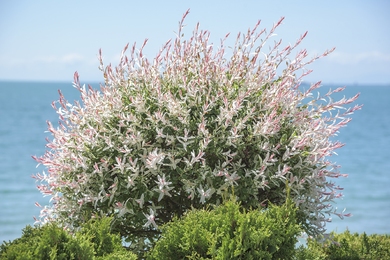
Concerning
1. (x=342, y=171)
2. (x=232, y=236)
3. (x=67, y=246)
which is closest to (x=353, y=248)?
(x=232, y=236)

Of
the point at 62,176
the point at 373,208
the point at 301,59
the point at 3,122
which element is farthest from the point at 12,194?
the point at 3,122

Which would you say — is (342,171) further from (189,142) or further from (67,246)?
(67,246)

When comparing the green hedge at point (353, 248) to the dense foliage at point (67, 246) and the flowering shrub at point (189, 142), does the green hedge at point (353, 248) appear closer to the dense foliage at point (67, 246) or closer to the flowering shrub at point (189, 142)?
the flowering shrub at point (189, 142)

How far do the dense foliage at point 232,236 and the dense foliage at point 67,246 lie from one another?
384 mm

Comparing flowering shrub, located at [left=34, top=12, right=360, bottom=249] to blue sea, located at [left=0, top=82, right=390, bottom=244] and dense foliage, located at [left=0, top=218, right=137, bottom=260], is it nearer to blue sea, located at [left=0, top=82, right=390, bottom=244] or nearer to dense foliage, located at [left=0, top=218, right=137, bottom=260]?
dense foliage, located at [left=0, top=218, right=137, bottom=260]

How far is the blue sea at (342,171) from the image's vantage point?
1670cm

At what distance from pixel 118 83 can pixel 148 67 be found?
0.35 meters

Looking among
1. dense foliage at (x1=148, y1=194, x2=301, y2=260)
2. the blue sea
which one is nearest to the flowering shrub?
dense foliage at (x1=148, y1=194, x2=301, y2=260)

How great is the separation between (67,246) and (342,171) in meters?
25.8

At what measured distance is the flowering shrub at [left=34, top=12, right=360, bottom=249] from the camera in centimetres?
470

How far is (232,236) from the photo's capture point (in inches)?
159

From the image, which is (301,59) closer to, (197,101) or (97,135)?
(197,101)

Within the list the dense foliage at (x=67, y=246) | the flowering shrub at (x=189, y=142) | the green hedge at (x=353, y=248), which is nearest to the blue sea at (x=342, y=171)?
the green hedge at (x=353, y=248)

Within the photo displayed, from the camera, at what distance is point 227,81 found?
16.3ft
